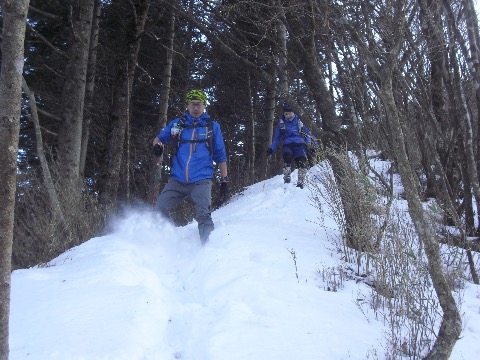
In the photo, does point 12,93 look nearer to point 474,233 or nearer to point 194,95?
point 194,95

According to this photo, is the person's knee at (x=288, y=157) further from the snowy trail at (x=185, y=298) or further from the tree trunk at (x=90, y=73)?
the tree trunk at (x=90, y=73)

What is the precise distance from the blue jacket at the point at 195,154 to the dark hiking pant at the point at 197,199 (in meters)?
0.08

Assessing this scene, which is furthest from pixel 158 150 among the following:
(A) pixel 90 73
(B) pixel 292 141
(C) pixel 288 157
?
(A) pixel 90 73

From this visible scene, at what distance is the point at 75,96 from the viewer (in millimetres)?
7289

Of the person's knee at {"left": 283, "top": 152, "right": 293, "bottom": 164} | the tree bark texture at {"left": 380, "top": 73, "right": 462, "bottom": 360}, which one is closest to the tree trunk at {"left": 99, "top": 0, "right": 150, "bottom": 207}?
the person's knee at {"left": 283, "top": 152, "right": 293, "bottom": 164}

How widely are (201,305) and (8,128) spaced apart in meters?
1.91

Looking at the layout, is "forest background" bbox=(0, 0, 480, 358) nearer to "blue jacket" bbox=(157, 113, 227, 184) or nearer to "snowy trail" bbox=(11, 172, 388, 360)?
"snowy trail" bbox=(11, 172, 388, 360)

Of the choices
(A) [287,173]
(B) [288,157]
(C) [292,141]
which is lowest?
(A) [287,173]

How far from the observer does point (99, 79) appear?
1202 cm

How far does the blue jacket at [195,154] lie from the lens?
481 cm

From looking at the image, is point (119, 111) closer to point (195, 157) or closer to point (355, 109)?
point (195, 157)

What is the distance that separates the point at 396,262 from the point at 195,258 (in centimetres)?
207

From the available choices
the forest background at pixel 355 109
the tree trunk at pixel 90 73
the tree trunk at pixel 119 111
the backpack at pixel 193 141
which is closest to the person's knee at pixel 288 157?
the forest background at pixel 355 109

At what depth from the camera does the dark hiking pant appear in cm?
473
